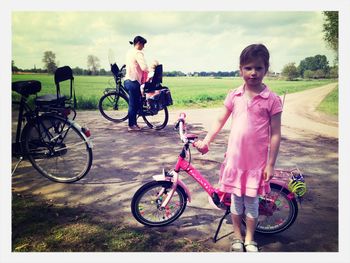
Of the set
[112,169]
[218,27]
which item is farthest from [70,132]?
[218,27]

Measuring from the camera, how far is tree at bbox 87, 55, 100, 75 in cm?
328

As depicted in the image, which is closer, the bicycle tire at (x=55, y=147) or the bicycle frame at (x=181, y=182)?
the bicycle frame at (x=181, y=182)

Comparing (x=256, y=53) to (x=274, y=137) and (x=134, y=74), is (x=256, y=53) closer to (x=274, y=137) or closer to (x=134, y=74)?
(x=274, y=137)

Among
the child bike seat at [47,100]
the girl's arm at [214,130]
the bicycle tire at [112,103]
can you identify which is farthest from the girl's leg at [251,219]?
the child bike seat at [47,100]

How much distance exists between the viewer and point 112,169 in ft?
11.0

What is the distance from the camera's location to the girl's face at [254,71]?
233 cm

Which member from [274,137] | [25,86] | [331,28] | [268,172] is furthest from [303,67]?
[25,86]

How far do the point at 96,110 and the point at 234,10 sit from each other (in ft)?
6.23

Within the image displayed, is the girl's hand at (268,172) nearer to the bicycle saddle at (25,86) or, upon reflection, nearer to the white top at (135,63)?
the white top at (135,63)

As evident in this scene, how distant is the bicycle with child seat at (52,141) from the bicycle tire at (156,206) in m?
0.86

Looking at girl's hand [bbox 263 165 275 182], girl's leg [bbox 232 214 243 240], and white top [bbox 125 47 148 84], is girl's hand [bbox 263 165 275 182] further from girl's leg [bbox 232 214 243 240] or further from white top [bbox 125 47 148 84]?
white top [bbox 125 47 148 84]

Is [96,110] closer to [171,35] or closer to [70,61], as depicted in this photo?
[70,61]
